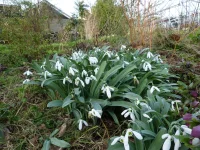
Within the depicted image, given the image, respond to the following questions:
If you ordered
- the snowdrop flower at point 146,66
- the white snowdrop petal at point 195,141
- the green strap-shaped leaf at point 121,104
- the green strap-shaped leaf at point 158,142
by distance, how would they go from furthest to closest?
the snowdrop flower at point 146,66 → the green strap-shaped leaf at point 121,104 → the green strap-shaped leaf at point 158,142 → the white snowdrop petal at point 195,141

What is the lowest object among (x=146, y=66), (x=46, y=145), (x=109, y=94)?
(x=46, y=145)

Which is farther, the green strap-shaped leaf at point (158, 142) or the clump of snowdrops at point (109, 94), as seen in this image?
the clump of snowdrops at point (109, 94)

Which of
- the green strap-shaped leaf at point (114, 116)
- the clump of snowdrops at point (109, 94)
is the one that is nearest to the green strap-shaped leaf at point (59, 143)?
the clump of snowdrops at point (109, 94)

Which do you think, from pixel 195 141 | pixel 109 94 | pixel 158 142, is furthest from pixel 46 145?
pixel 195 141

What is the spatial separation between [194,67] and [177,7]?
258 centimetres

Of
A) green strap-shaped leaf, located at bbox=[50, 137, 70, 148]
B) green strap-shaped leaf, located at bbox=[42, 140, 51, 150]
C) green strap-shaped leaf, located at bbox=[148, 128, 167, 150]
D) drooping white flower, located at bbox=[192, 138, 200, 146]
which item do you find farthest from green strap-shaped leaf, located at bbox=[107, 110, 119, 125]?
drooping white flower, located at bbox=[192, 138, 200, 146]

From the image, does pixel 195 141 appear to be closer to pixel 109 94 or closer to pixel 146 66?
pixel 109 94

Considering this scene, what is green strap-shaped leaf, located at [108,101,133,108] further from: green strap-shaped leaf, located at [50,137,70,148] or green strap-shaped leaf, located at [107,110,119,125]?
green strap-shaped leaf, located at [50,137,70,148]

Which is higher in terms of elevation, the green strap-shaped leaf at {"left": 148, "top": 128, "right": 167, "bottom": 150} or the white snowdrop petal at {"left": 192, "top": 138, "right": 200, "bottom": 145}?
the white snowdrop petal at {"left": 192, "top": 138, "right": 200, "bottom": 145}

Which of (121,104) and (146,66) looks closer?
(121,104)

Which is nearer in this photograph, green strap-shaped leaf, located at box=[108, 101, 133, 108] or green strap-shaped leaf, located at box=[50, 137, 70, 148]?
green strap-shaped leaf, located at box=[50, 137, 70, 148]

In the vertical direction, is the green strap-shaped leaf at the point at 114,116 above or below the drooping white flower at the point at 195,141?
below

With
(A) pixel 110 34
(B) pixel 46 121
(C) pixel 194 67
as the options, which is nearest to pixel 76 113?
(B) pixel 46 121

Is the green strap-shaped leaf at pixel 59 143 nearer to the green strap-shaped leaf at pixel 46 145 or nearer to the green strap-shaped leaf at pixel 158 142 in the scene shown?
the green strap-shaped leaf at pixel 46 145
